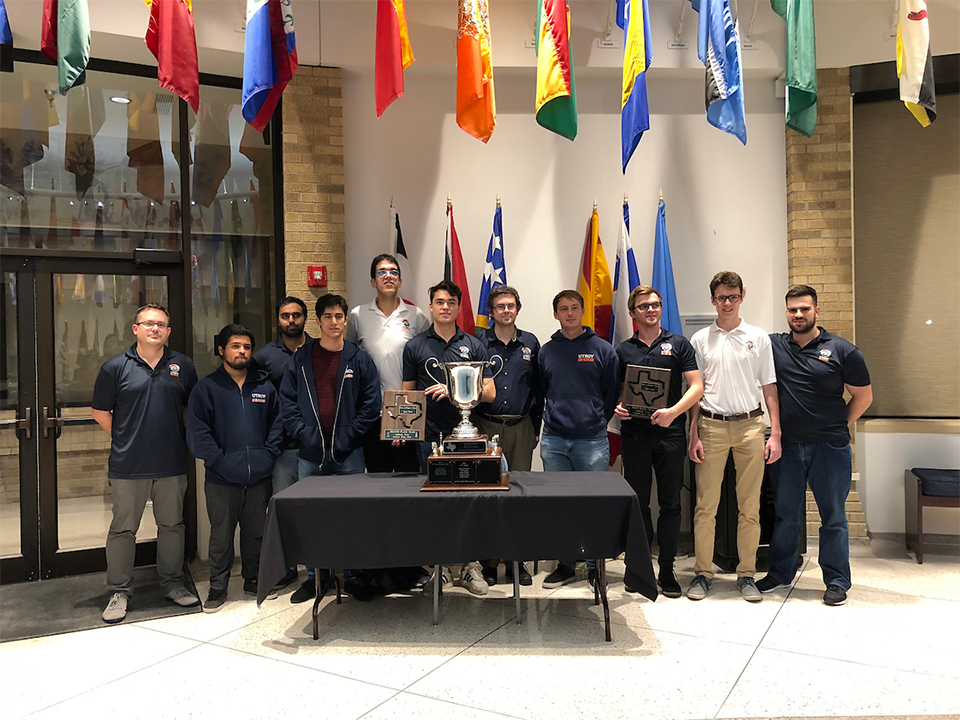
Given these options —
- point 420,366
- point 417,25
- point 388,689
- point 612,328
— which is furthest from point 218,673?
point 417,25

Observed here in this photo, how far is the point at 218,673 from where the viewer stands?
3.13 m

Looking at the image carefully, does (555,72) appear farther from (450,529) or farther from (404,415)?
(450,529)

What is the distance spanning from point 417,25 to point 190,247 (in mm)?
2419

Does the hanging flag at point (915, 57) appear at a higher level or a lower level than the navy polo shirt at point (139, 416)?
higher

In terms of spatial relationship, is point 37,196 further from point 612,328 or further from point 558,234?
point 612,328

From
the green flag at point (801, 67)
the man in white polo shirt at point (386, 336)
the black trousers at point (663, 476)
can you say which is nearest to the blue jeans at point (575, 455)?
the black trousers at point (663, 476)

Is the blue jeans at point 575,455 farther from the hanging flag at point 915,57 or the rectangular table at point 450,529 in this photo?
the hanging flag at point 915,57

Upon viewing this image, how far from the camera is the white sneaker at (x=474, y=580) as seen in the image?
13.3 feet

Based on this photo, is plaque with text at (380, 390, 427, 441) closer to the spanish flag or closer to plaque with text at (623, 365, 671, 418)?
plaque with text at (623, 365, 671, 418)

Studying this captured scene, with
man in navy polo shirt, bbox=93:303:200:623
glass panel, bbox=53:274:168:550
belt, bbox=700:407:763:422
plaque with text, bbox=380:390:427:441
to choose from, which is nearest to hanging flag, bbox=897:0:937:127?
belt, bbox=700:407:763:422

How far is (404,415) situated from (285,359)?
1.20m

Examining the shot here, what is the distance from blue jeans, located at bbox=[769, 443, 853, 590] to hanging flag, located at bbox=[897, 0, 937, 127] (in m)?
2.37

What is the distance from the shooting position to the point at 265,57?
421cm

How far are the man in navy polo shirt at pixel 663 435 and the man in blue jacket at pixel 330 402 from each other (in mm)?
1607
